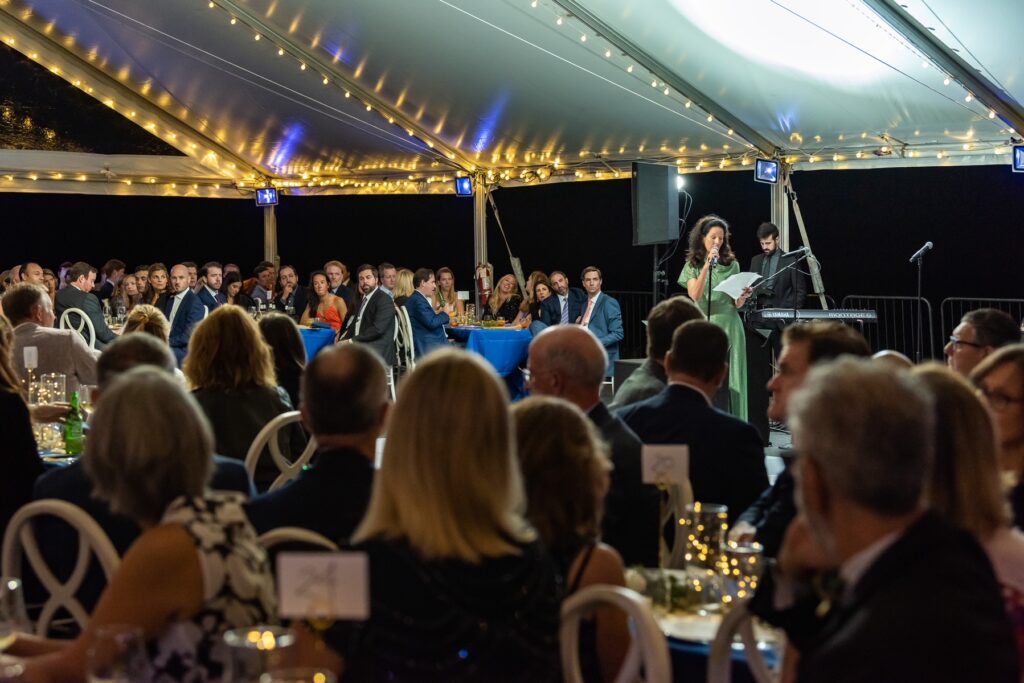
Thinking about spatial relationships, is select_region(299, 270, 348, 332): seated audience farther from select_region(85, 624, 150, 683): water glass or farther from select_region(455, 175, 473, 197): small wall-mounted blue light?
select_region(85, 624, 150, 683): water glass

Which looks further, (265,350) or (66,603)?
(265,350)

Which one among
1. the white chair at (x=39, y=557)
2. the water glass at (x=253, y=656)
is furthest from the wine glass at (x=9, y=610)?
the water glass at (x=253, y=656)

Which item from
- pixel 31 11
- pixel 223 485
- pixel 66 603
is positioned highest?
pixel 31 11

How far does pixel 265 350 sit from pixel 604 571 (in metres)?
2.54

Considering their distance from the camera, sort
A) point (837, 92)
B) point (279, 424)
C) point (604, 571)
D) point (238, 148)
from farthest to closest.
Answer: point (238, 148), point (837, 92), point (279, 424), point (604, 571)

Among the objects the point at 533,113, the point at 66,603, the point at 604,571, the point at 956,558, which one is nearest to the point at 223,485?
the point at 66,603

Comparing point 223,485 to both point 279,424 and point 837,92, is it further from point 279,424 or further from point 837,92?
point 837,92

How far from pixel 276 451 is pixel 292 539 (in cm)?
201

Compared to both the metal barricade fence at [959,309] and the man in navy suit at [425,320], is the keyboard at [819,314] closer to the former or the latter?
the metal barricade fence at [959,309]

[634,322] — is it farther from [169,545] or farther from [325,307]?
[169,545]

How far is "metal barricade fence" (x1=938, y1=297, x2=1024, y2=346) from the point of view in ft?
38.3

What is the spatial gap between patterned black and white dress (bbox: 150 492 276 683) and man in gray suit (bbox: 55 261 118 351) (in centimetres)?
833

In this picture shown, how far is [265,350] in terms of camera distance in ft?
14.9

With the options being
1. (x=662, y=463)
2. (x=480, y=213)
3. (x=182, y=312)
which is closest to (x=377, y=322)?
(x=182, y=312)
